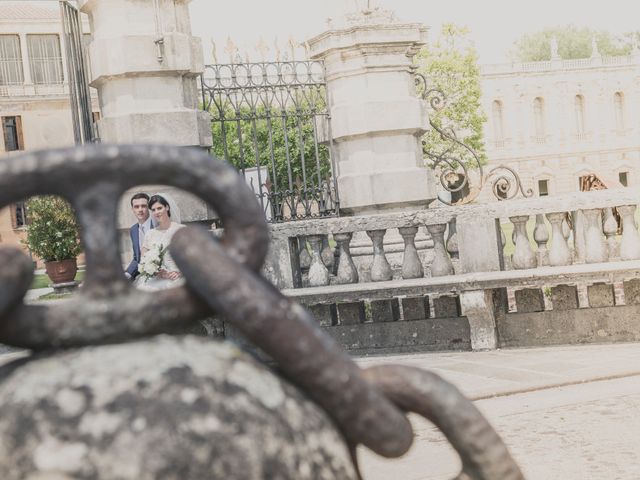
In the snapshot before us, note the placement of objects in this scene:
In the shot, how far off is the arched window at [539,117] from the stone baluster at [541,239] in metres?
54.7

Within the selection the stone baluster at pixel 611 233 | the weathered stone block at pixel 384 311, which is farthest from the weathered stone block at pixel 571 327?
the weathered stone block at pixel 384 311

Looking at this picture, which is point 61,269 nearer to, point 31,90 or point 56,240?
point 56,240

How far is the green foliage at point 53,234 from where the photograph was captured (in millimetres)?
20719

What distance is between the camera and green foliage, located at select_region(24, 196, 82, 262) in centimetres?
2072

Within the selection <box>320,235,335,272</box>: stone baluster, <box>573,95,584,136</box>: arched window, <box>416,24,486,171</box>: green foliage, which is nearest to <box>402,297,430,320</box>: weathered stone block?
<box>320,235,335,272</box>: stone baluster

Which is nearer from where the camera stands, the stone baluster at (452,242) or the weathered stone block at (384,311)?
the weathered stone block at (384,311)

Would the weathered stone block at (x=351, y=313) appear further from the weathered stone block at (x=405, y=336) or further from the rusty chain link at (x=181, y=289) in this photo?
the rusty chain link at (x=181, y=289)

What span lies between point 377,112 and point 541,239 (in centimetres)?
258

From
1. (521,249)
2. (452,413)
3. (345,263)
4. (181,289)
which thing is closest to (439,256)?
(521,249)

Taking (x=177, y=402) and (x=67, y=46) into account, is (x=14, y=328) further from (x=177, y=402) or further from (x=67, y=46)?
(x=67, y=46)

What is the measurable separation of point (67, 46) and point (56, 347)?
32.9ft

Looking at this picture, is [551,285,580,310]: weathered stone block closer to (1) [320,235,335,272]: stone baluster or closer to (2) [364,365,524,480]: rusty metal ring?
(1) [320,235,335,272]: stone baluster

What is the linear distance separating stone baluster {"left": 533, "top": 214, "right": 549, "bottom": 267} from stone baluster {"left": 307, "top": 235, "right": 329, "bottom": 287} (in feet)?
6.66

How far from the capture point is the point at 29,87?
47.5m
